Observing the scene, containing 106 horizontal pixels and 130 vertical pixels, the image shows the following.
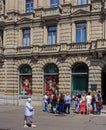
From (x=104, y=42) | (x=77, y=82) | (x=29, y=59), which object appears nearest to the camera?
(x=104, y=42)

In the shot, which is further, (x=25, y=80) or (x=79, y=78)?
(x=25, y=80)

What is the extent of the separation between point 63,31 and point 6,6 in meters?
8.45

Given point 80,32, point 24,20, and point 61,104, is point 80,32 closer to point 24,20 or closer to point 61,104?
point 24,20

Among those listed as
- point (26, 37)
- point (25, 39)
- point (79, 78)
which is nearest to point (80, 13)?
point (79, 78)

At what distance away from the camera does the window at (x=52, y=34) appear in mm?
35844

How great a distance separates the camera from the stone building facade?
32906 millimetres

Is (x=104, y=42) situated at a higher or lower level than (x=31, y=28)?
lower

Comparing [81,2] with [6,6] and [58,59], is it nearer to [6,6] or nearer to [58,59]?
[58,59]

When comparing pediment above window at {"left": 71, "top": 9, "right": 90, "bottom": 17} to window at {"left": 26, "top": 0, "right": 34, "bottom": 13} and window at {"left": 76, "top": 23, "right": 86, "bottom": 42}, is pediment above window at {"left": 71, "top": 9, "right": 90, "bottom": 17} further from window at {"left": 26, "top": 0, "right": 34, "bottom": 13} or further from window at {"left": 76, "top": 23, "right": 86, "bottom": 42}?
window at {"left": 26, "top": 0, "right": 34, "bottom": 13}

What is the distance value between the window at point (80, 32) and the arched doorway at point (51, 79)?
3.95m

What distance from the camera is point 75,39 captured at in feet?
113

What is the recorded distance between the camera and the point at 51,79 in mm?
35688

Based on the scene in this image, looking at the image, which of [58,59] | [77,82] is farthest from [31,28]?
[77,82]

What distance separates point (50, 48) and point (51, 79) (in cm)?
333
